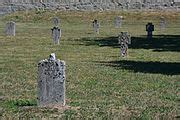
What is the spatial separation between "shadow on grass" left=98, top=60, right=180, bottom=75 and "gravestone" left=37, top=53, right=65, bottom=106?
7.74 meters

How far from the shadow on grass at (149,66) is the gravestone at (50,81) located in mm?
7741

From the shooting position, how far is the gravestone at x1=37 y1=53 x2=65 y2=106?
13.3 m

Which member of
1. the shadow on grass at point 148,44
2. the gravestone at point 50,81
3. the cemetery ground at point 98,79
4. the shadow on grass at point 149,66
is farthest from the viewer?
the shadow on grass at point 148,44

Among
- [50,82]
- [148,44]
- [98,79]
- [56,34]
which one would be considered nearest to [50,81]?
[50,82]

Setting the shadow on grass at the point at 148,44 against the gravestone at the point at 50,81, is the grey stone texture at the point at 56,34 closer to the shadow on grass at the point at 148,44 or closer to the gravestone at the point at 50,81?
the shadow on grass at the point at 148,44

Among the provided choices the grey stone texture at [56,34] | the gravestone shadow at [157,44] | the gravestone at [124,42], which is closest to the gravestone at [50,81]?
the gravestone at [124,42]

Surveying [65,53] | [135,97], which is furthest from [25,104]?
[65,53]

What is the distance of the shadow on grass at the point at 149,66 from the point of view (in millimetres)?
21212

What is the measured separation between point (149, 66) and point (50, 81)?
33.5 ft

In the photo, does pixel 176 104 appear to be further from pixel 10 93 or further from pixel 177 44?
pixel 177 44

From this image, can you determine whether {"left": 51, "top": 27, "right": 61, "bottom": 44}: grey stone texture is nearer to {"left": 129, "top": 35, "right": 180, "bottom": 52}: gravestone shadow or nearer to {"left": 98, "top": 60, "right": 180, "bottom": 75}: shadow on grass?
{"left": 129, "top": 35, "right": 180, "bottom": 52}: gravestone shadow

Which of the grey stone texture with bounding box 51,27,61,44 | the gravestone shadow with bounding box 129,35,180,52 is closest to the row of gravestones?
the gravestone shadow with bounding box 129,35,180,52

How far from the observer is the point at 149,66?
23.1m

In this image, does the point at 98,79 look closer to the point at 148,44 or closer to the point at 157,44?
the point at 148,44
